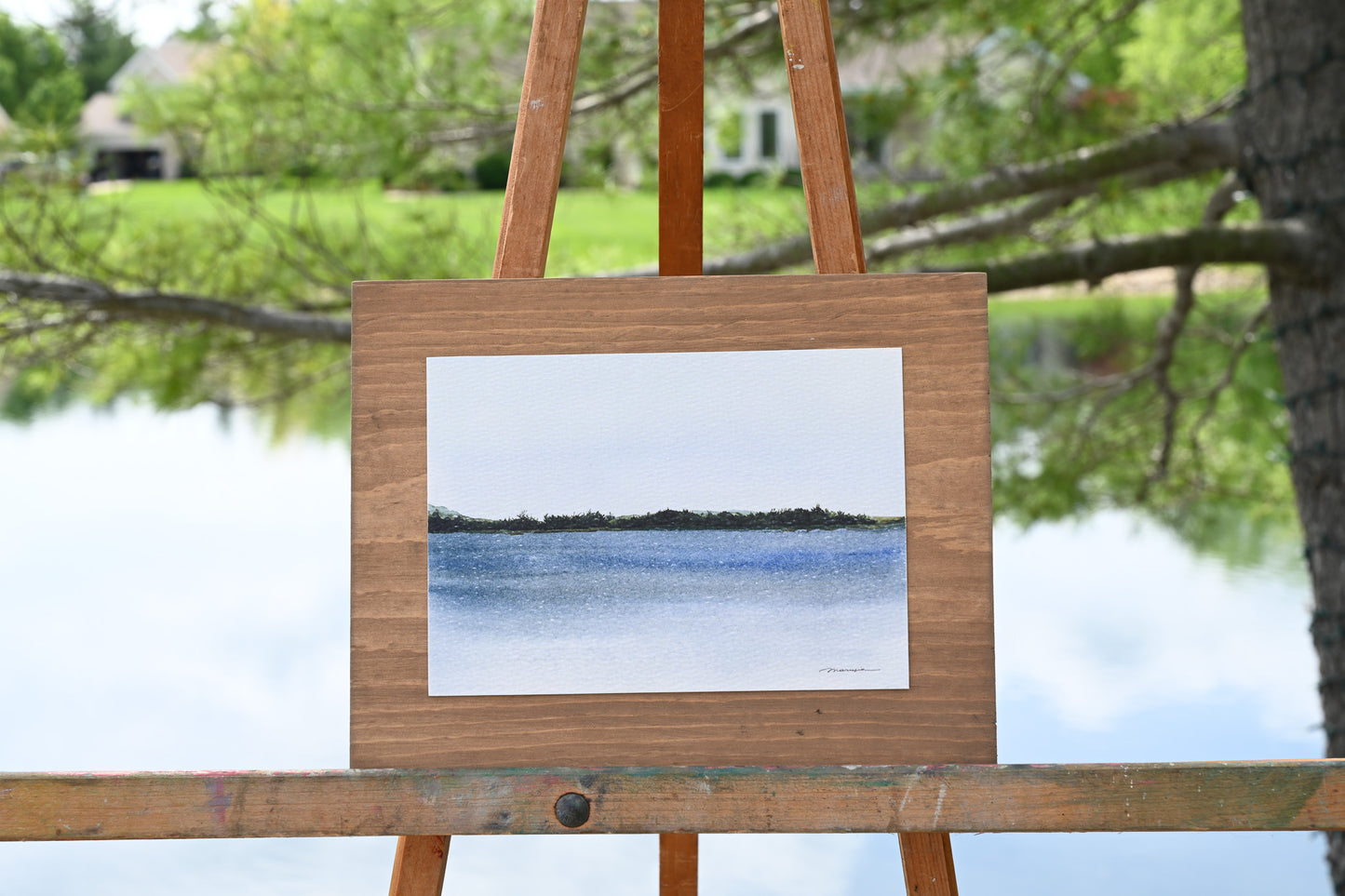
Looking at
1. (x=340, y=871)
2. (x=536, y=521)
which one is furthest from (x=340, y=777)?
(x=340, y=871)

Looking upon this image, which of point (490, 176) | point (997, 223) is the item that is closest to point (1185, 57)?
point (997, 223)

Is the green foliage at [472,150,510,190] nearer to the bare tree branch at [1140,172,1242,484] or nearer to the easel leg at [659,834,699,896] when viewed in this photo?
the bare tree branch at [1140,172,1242,484]

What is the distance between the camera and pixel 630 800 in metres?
0.83

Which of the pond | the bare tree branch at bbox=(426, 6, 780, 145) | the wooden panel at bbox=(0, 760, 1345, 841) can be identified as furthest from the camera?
the pond

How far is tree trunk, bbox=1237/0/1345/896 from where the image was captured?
1.83 metres

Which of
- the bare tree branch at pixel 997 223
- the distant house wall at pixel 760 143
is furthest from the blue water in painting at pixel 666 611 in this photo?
the distant house wall at pixel 760 143

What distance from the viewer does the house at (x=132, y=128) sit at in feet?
7.38

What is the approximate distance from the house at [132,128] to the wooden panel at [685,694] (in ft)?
4.79

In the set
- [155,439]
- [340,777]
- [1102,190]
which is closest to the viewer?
[340,777]

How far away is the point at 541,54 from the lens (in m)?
0.92

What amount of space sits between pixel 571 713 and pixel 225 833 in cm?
24

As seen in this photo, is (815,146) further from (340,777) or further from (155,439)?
(155,439)

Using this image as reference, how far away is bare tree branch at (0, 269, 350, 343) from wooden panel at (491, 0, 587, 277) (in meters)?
1.09

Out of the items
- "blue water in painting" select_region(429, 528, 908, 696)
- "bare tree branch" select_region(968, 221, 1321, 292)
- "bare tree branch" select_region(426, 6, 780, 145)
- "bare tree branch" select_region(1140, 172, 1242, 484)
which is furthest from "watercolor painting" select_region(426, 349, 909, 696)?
"bare tree branch" select_region(1140, 172, 1242, 484)
